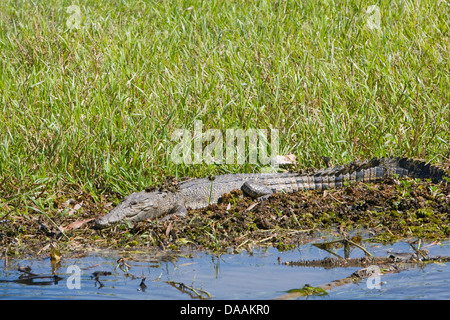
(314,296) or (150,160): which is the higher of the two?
(150,160)

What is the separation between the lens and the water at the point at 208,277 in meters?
4.00

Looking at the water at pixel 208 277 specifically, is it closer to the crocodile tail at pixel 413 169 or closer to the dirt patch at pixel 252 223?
the dirt patch at pixel 252 223

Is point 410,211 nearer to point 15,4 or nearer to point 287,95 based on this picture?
point 287,95

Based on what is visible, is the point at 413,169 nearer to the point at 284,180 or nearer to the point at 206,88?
the point at 284,180

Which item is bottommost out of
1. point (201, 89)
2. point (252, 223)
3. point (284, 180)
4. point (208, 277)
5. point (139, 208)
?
point (208, 277)

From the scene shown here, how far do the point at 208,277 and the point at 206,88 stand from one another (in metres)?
3.50

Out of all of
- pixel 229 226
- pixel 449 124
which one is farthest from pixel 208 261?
pixel 449 124

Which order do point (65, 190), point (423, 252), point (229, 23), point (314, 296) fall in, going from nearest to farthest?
point (314, 296) → point (423, 252) → point (65, 190) → point (229, 23)

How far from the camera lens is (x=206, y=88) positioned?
745 cm

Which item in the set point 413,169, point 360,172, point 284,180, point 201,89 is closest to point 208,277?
point 284,180

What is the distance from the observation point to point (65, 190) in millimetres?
6312

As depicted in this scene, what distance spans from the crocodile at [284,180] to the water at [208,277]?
1.39 m

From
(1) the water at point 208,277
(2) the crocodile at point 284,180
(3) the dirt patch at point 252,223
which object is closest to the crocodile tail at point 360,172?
(2) the crocodile at point 284,180

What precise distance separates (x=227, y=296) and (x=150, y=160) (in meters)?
2.79
